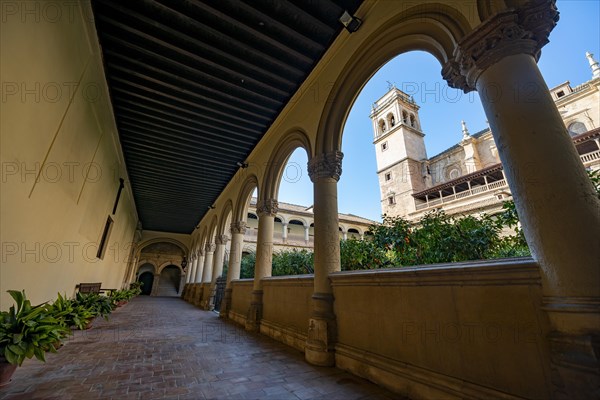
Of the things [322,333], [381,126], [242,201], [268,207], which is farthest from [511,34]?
[381,126]

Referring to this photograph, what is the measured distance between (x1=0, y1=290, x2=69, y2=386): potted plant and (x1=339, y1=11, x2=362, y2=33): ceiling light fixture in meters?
4.84

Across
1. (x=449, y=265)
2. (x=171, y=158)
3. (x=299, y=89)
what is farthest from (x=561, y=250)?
(x=171, y=158)

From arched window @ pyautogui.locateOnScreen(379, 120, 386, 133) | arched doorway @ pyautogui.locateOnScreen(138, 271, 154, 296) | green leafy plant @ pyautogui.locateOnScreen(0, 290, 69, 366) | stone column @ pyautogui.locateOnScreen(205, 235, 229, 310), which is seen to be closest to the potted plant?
green leafy plant @ pyautogui.locateOnScreen(0, 290, 69, 366)

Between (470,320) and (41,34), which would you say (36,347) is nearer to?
(41,34)

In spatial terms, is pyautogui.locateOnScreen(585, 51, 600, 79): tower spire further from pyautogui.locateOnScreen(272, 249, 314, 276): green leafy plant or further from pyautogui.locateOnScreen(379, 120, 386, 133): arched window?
pyautogui.locateOnScreen(272, 249, 314, 276): green leafy plant

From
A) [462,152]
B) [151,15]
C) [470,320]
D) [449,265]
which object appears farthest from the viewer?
[462,152]

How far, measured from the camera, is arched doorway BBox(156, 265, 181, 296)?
20.3 m

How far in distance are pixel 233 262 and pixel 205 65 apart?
507 cm

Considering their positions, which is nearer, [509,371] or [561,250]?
[561,250]

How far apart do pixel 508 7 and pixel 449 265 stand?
212cm

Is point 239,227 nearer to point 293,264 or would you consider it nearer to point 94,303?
point 293,264

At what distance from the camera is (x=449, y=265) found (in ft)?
6.74

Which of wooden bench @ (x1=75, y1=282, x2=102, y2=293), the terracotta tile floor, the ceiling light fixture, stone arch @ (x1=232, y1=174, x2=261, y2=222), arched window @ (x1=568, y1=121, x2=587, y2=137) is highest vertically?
arched window @ (x1=568, y1=121, x2=587, y2=137)

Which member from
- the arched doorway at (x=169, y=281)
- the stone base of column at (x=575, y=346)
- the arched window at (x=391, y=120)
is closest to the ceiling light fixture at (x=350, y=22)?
the stone base of column at (x=575, y=346)
